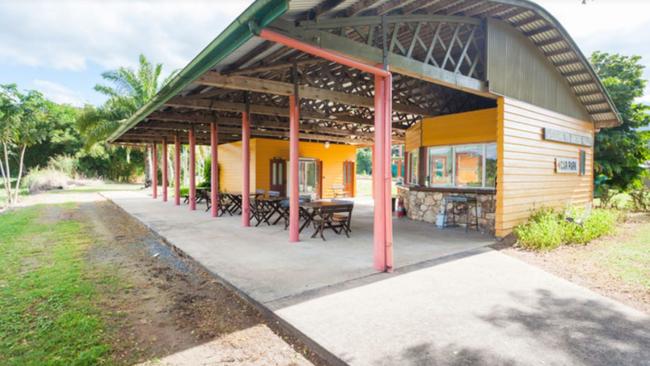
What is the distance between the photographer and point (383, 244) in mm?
4566

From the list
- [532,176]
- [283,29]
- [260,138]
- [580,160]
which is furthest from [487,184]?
[260,138]

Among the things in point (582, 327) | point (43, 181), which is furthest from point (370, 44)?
point (43, 181)

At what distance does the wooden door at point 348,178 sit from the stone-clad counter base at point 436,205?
739 centimetres

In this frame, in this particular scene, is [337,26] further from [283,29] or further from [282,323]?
[282,323]

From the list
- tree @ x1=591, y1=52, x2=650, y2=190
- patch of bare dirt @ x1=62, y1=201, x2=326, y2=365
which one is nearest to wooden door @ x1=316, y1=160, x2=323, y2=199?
tree @ x1=591, y1=52, x2=650, y2=190

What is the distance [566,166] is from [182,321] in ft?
32.3

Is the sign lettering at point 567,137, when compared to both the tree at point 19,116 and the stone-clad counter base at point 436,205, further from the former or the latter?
the tree at point 19,116

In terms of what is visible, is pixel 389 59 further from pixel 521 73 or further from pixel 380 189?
pixel 521 73

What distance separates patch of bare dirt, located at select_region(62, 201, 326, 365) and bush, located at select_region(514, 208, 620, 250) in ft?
17.2

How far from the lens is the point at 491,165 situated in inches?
313

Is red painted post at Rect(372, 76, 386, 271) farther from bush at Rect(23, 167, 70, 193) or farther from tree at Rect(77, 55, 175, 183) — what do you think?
bush at Rect(23, 167, 70, 193)

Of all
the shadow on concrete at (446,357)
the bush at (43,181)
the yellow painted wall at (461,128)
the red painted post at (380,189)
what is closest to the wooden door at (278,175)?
the yellow painted wall at (461,128)

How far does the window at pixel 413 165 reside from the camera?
10225 millimetres

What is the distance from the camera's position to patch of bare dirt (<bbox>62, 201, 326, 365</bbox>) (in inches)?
102
